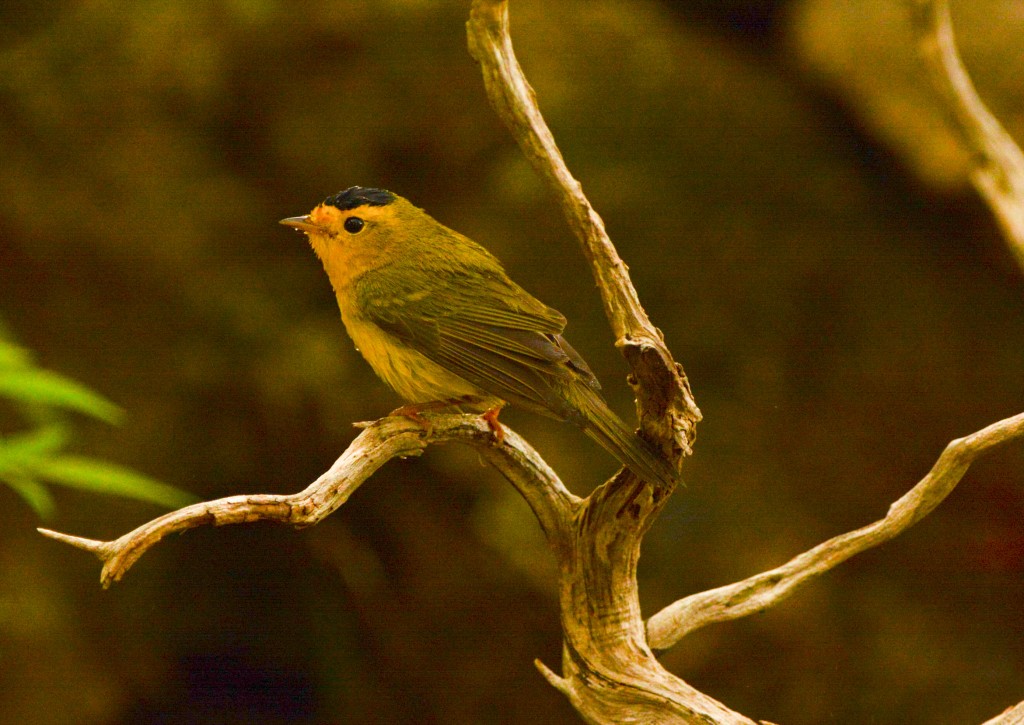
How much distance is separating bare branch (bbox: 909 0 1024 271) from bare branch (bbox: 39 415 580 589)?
194cm

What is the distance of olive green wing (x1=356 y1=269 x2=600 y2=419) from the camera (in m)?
2.31

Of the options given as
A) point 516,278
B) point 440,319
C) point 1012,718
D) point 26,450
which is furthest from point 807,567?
point 516,278

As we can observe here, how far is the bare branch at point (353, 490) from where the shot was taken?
1.81 meters

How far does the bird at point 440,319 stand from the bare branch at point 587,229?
11 cm

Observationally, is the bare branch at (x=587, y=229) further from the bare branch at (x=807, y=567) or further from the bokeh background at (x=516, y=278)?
the bokeh background at (x=516, y=278)

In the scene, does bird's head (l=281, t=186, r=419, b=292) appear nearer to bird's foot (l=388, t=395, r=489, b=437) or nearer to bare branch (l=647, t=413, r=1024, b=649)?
bird's foot (l=388, t=395, r=489, b=437)

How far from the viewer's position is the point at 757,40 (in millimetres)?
5094

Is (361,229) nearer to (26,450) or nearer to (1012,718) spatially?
(26,450)

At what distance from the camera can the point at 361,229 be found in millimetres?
2717

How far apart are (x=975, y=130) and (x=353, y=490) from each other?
2463 mm

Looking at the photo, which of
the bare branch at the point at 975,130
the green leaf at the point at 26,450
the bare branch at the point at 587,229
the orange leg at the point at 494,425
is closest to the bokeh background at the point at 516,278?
the bare branch at the point at 975,130

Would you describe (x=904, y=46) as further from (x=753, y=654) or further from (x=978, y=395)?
(x=753, y=654)

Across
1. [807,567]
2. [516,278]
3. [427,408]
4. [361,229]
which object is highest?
[516,278]

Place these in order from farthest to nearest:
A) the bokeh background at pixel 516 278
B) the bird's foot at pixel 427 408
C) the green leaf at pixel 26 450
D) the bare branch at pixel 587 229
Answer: the bokeh background at pixel 516 278 → the bird's foot at pixel 427 408 → the bare branch at pixel 587 229 → the green leaf at pixel 26 450
